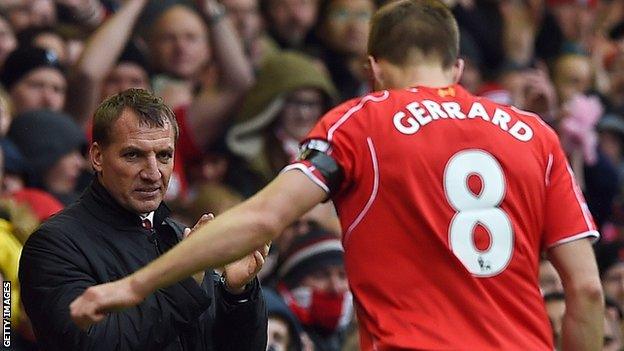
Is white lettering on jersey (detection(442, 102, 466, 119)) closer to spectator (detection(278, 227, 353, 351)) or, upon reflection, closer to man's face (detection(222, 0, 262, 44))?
spectator (detection(278, 227, 353, 351))

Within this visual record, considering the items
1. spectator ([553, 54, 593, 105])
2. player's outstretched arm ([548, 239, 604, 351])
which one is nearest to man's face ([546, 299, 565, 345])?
player's outstretched arm ([548, 239, 604, 351])

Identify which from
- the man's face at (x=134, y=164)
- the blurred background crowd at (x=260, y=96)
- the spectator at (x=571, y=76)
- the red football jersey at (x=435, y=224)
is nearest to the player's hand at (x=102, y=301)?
the red football jersey at (x=435, y=224)

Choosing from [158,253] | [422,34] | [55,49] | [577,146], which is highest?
[422,34]

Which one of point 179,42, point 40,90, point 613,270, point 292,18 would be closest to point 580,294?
point 40,90

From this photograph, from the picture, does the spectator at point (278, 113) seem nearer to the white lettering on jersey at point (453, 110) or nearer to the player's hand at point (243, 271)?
the player's hand at point (243, 271)

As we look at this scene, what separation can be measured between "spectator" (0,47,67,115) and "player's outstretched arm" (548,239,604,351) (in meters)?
4.55

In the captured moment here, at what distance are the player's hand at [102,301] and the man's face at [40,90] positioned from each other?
4.44 metres

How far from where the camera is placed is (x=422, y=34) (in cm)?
509

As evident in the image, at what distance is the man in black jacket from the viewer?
511 cm

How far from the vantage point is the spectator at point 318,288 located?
28.8 ft

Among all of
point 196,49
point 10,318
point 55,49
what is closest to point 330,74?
point 196,49

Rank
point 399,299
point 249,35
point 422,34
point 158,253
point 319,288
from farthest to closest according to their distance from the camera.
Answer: point 249,35, point 319,288, point 158,253, point 422,34, point 399,299

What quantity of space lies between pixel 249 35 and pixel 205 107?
112 cm

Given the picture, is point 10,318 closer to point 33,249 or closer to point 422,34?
point 33,249
